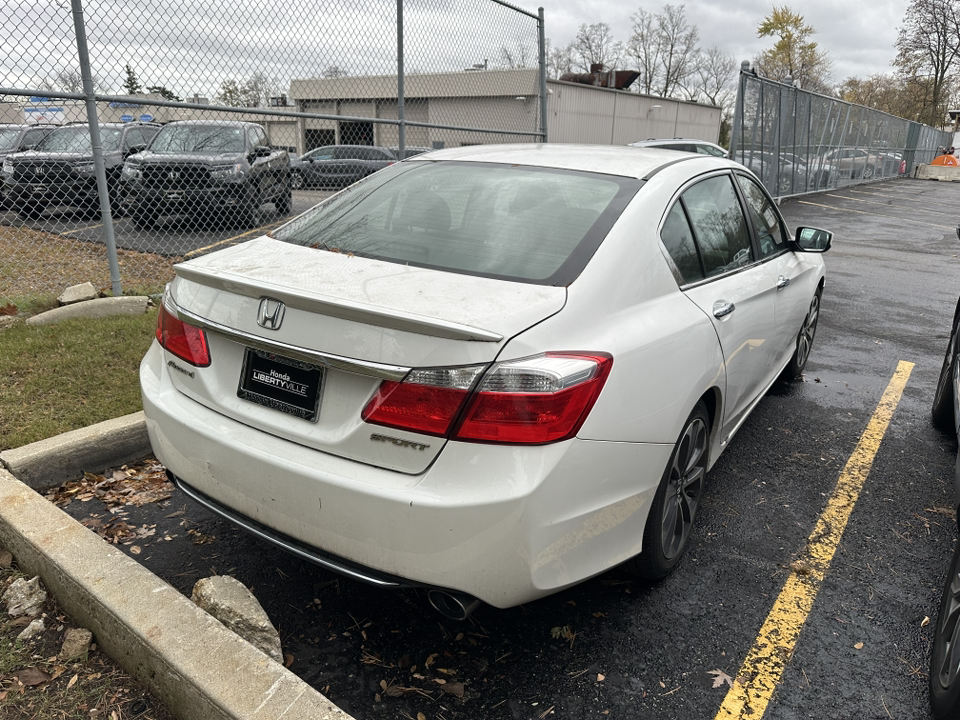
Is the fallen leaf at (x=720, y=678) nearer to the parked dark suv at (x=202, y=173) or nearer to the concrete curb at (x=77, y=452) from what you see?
the concrete curb at (x=77, y=452)

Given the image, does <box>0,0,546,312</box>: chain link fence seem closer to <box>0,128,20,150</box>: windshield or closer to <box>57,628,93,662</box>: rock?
<box>0,128,20,150</box>: windshield

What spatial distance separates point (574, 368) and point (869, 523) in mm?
2173

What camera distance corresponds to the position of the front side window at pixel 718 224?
309 centimetres

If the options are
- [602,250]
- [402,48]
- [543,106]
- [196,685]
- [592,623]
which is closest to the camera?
[196,685]

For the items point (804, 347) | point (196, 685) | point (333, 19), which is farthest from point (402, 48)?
point (196, 685)

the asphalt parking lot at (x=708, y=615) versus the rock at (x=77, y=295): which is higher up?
the rock at (x=77, y=295)

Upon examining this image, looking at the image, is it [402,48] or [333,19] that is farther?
[402,48]

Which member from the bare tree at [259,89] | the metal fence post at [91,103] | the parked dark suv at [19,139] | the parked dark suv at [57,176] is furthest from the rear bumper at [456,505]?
the parked dark suv at [19,139]

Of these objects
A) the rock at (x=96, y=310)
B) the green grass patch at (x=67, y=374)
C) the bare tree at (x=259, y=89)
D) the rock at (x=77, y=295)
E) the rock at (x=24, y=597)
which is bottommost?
the rock at (x=24, y=597)

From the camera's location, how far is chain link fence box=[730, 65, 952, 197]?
1466cm

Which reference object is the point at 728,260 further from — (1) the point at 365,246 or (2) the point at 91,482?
(2) the point at 91,482

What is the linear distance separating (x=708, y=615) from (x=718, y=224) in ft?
5.70

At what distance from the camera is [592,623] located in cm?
263

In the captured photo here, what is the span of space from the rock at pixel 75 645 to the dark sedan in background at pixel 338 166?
8899 mm
